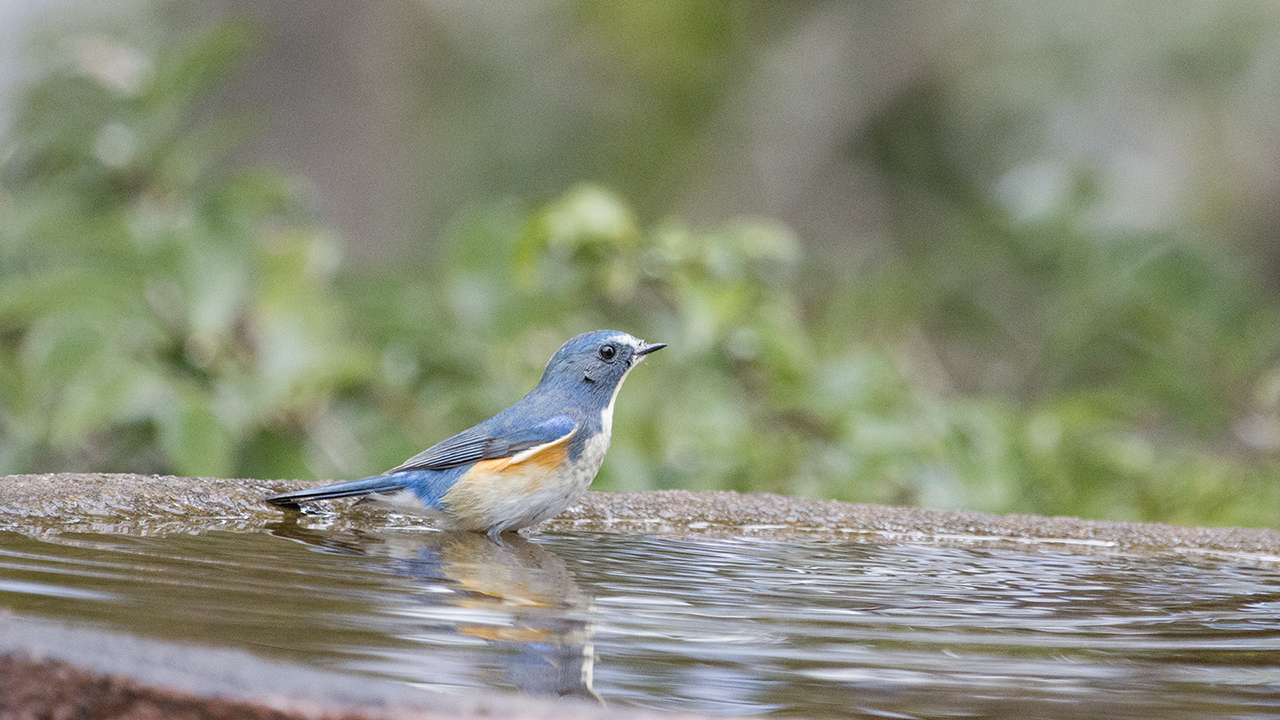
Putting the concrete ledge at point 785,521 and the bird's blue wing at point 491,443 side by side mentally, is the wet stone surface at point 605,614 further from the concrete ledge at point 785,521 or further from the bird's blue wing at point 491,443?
the bird's blue wing at point 491,443

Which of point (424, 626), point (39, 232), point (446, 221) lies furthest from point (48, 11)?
point (424, 626)

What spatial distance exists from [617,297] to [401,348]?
70 centimetres

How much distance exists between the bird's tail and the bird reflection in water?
58 mm

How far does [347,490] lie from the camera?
2174mm

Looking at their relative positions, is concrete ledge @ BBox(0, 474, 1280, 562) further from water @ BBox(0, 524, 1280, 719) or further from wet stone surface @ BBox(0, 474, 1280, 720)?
water @ BBox(0, 524, 1280, 719)

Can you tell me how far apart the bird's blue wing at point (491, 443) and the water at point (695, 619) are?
15cm

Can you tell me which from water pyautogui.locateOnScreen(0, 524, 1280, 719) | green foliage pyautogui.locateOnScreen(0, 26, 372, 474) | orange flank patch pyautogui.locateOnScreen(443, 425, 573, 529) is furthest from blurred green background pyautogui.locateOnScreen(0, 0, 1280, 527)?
water pyautogui.locateOnScreen(0, 524, 1280, 719)

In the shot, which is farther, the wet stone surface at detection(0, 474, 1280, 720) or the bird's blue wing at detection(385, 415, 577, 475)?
the bird's blue wing at detection(385, 415, 577, 475)

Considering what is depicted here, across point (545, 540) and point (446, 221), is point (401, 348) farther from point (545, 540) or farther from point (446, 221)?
point (446, 221)

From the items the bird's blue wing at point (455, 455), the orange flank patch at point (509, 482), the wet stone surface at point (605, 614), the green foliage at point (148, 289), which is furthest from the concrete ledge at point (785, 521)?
the green foliage at point (148, 289)

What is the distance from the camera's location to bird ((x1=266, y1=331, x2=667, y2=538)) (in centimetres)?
227

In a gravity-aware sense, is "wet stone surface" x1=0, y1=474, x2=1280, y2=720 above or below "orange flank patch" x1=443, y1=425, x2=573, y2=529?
below

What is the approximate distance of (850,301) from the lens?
5.47 metres

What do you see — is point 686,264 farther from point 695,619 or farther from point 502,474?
point 695,619
